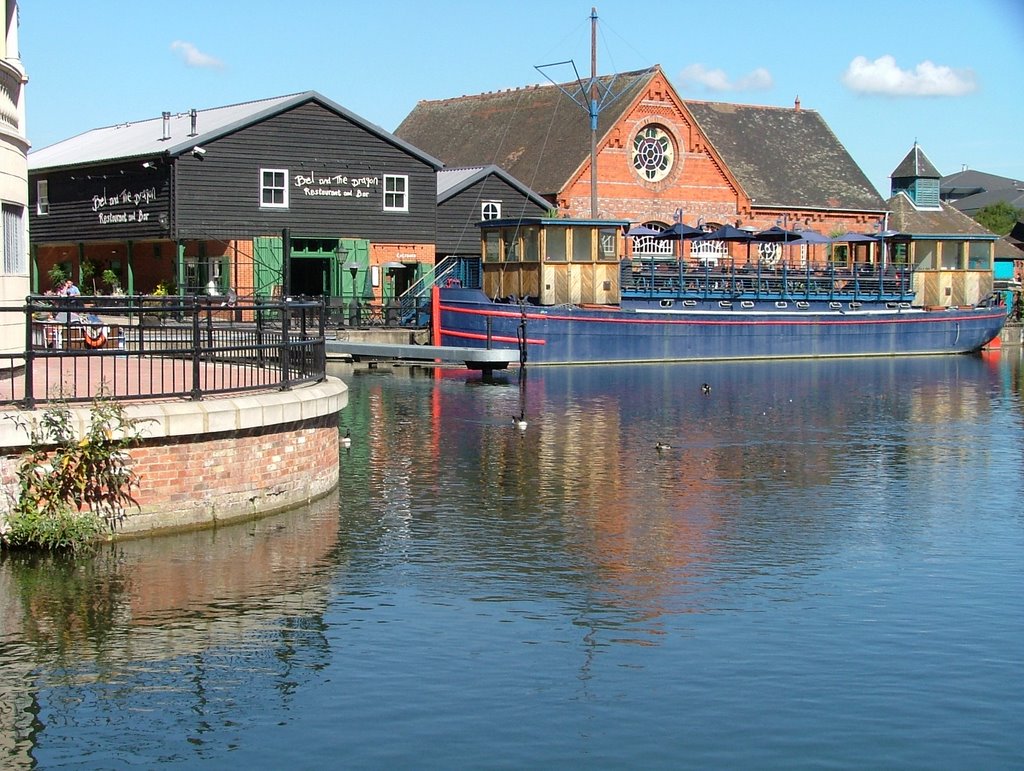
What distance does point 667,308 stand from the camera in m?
47.9

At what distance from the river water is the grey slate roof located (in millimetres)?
42813

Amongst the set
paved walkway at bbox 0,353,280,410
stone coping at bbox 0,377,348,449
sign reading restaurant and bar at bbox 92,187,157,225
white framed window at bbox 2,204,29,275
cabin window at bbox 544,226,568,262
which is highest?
sign reading restaurant and bar at bbox 92,187,157,225

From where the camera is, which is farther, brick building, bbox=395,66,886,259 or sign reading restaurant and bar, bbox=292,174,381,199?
brick building, bbox=395,66,886,259

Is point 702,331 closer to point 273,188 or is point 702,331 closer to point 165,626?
point 273,188

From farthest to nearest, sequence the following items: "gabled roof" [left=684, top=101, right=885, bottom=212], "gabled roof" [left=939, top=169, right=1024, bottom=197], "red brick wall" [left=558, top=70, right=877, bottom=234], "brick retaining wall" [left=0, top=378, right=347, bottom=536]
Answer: "gabled roof" [left=939, top=169, right=1024, bottom=197]
"gabled roof" [left=684, top=101, right=885, bottom=212]
"red brick wall" [left=558, top=70, right=877, bottom=234]
"brick retaining wall" [left=0, top=378, right=347, bottom=536]

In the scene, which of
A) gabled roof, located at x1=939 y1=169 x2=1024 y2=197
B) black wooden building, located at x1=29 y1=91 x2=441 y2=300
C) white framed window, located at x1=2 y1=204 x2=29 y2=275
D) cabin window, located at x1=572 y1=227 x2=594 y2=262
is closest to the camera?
white framed window, located at x1=2 y1=204 x2=29 y2=275

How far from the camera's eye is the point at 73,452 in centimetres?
1312

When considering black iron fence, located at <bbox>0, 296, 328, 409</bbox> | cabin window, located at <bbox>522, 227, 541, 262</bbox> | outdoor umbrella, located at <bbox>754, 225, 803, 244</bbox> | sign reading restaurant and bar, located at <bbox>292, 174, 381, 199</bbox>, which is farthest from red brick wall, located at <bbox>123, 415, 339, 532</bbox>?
outdoor umbrella, located at <bbox>754, 225, 803, 244</bbox>

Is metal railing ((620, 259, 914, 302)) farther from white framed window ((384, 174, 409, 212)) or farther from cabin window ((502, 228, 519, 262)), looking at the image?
white framed window ((384, 174, 409, 212))

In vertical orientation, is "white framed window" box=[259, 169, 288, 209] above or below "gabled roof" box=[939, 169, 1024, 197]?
below

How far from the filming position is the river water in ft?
30.6

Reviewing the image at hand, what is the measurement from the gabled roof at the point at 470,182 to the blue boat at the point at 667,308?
3160mm

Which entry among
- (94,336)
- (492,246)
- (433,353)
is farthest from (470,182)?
(94,336)

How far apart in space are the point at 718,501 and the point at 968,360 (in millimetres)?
36977
